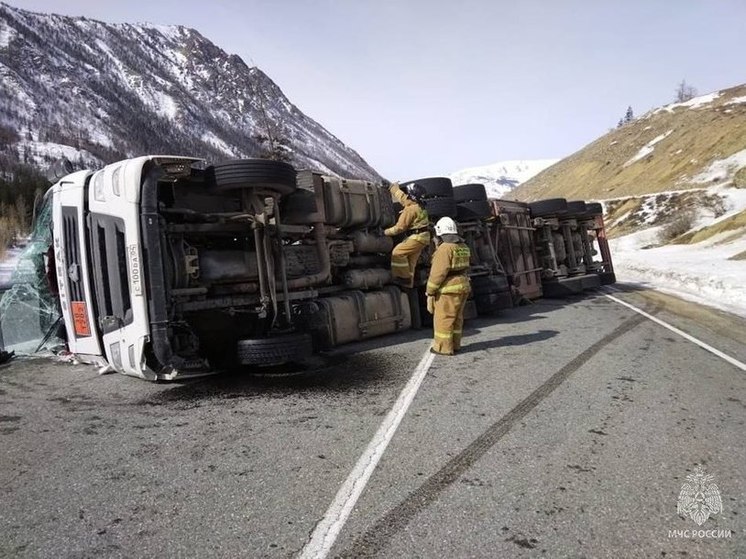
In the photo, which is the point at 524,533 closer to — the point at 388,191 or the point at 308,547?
the point at 308,547

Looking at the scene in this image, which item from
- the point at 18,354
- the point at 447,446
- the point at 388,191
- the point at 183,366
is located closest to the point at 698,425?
the point at 447,446

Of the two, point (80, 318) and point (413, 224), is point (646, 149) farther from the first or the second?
point (80, 318)

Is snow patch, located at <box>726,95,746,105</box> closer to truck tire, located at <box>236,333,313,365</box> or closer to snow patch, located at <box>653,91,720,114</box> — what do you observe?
snow patch, located at <box>653,91,720,114</box>

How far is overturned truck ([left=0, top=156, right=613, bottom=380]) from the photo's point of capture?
187 inches

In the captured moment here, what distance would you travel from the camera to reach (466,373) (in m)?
5.18

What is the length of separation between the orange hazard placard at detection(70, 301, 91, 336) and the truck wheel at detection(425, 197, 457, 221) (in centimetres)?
496

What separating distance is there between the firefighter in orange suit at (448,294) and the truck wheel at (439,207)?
187 centimetres

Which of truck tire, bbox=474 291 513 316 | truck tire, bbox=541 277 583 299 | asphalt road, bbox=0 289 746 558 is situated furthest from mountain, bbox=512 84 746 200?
asphalt road, bbox=0 289 746 558

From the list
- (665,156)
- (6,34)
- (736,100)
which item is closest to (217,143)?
(6,34)

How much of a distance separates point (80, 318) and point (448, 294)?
12.8ft

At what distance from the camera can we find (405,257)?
7336 millimetres

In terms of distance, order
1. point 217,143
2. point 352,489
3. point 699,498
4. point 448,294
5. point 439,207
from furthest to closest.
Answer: point 217,143, point 439,207, point 448,294, point 352,489, point 699,498

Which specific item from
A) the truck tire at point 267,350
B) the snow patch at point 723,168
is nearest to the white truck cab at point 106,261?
the truck tire at point 267,350

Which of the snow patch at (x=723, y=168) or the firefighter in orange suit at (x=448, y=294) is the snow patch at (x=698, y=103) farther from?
the firefighter in orange suit at (x=448, y=294)
